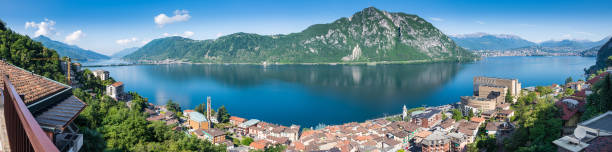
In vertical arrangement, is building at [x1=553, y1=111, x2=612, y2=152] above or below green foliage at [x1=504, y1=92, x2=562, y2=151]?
above

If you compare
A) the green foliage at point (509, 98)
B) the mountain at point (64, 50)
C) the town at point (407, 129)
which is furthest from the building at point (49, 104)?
the mountain at point (64, 50)

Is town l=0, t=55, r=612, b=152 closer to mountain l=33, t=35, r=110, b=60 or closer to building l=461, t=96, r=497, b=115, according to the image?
building l=461, t=96, r=497, b=115

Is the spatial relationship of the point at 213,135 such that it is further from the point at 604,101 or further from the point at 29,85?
the point at 604,101

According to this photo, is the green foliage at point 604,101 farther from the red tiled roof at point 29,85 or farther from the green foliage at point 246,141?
the green foliage at point 246,141

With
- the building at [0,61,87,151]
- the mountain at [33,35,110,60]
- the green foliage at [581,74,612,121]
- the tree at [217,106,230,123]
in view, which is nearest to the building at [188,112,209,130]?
the tree at [217,106,230,123]

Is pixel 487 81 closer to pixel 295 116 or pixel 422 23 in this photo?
pixel 295 116

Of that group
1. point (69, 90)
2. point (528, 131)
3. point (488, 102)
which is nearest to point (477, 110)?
point (488, 102)
